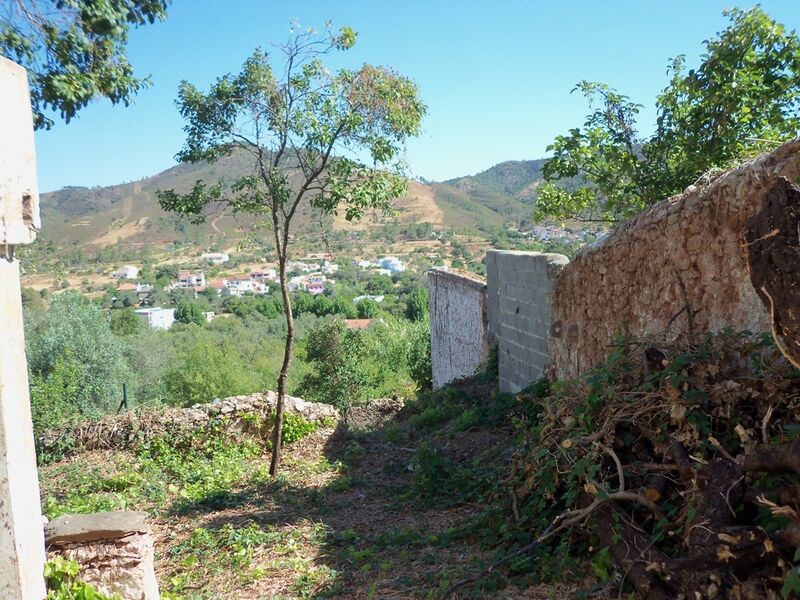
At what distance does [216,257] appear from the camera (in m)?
57.2

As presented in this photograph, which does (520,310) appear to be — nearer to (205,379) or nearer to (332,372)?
(332,372)

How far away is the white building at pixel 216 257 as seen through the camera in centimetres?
5691

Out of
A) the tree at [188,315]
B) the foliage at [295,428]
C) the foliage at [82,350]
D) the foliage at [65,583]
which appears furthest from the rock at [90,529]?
the tree at [188,315]

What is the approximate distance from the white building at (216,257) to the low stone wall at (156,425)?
4804cm

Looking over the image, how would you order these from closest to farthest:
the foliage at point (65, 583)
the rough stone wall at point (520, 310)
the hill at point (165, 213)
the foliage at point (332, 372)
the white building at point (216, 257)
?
the foliage at point (65, 583) < the rough stone wall at point (520, 310) < the foliage at point (332, 372) < the hill at point (165, 213) < the white building at point (216, 257)

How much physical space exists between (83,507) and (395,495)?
3.19 metres

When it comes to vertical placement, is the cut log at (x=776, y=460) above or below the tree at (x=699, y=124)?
below

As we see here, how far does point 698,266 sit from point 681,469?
1944 mm

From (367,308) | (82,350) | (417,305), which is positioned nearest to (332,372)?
(82,350)

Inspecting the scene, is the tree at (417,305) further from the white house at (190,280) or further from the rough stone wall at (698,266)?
the rough stone wall at (698,266)

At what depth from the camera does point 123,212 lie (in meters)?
52.7

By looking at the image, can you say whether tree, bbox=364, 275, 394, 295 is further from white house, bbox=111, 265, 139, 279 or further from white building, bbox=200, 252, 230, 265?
white house, bbox=111, 265, 139, 279

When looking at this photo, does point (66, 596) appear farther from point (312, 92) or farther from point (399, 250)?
point (399, 250)

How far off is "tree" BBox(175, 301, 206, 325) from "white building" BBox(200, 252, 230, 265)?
15451 mm
